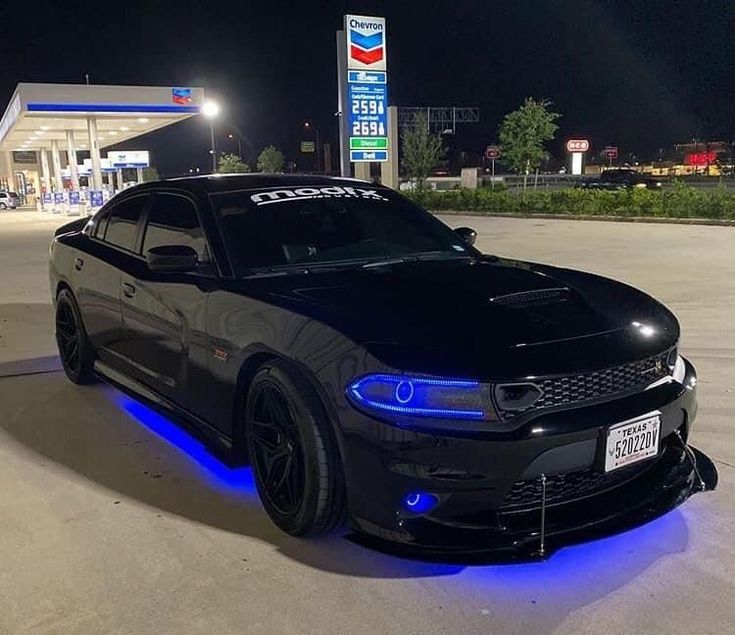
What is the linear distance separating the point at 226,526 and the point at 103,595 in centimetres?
66

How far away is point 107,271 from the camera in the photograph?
4.86 meters

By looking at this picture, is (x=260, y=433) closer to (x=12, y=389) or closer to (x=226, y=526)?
(x=226, y=526)

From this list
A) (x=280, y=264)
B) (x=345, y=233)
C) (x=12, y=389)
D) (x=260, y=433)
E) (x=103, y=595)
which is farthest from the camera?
(x=12, y=389)

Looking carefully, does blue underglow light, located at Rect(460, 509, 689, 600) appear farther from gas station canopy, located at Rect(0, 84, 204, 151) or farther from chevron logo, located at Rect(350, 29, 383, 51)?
gas station canopy, located at Rect(0, 84, 204, 151)

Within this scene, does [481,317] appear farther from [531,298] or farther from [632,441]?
[632,441]

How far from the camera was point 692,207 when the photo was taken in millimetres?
19734

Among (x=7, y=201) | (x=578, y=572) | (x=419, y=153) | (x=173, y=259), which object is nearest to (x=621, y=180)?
(x=419, y=153)

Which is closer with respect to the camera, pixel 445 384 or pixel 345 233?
pixel 445 384

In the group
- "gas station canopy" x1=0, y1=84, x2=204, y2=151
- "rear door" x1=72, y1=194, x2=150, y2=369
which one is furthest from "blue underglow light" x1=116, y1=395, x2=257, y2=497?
"gas station canopy" x1=0, y1=84, x2=204, y2=151

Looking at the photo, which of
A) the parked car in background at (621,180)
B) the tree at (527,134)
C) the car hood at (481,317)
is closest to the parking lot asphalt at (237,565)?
the car hood at (481,317)

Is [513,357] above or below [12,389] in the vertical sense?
above

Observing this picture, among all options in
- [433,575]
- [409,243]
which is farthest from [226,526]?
[409,243]

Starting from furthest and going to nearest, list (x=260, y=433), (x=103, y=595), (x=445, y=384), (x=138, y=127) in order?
(x=138, y=127), (x=260, y=433), (x=103, y=595), (x=445, y=384)

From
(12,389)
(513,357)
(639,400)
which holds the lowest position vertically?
(12,389)
